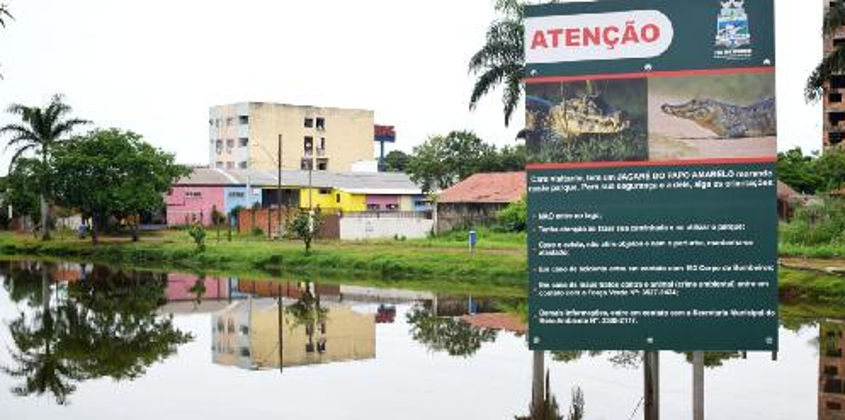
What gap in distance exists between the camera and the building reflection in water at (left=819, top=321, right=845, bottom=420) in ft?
47.5

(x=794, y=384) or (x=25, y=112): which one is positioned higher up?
(x=25, y=112)

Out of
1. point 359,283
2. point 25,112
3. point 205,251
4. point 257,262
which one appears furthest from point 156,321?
point 25,112

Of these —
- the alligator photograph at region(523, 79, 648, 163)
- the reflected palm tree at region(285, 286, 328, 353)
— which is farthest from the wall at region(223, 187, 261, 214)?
the alligator photograph at region(523, 79, 648, 163)

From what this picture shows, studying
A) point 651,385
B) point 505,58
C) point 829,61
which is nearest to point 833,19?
point 829,61

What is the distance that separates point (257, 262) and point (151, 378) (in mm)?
25734

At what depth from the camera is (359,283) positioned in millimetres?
36969

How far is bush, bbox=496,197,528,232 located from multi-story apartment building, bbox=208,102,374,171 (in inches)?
1898

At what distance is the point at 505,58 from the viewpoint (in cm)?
3114

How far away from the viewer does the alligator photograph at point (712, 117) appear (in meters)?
8.95

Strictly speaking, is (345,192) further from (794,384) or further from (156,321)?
(794,384)

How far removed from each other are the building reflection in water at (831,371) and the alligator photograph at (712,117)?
6338 mm

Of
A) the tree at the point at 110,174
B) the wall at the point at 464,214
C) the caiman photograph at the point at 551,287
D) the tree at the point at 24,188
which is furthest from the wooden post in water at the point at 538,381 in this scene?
the tree at the point at 24,188

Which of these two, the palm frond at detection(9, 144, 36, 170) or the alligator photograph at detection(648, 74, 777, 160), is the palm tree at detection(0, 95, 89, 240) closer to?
the palm frond at detection(9, 144, 36, 170)

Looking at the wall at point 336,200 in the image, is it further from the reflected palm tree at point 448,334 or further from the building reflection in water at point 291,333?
the reflected palm tree at point 448,334
